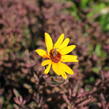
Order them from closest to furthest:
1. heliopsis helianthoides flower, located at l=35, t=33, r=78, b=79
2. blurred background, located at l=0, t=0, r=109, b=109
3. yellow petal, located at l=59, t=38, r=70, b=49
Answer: heliopsis helianthoides flower, located at l=35, t=33, r=78, b=79
yellow petal, located at l=59, t=38, r=70, b=49
blurred background, located at l=0, t=0, r=109, b=109

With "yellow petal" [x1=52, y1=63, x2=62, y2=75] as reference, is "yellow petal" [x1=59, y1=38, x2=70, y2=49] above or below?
above

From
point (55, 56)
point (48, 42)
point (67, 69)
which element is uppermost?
point (48, 42)

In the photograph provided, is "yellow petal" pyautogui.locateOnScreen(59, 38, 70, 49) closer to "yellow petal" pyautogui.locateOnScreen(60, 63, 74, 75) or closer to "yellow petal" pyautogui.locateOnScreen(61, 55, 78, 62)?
"yellow petal" pyautogui.locateOnScreen(61, 55, 78, 62)

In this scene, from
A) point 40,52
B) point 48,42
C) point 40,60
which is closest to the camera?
point 40,52

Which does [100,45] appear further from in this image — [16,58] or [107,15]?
[16,58]

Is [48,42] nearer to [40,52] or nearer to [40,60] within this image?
[40,52]

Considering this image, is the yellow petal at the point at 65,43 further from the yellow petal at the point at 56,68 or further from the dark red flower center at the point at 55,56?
the yellow petal at the point at 56,68

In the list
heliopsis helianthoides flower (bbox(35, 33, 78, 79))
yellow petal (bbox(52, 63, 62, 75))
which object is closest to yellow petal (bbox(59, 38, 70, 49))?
heliopsis helianthoides flower (bbox(35, 33, 78, 79))

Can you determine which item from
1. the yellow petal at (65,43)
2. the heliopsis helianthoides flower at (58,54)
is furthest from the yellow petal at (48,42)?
the yellow petal at (65,43)

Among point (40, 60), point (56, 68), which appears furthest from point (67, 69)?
point (40, 60)
